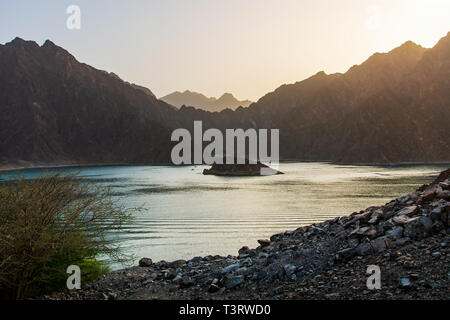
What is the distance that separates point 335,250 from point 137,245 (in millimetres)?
21114

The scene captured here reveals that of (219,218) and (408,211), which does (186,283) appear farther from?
(219,218)

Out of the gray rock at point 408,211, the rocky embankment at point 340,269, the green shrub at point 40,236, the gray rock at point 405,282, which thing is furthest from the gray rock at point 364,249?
the green shrub at point 40,236

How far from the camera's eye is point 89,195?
12.6m

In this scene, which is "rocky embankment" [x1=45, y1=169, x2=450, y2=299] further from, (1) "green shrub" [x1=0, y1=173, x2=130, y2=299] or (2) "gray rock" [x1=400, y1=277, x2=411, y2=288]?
(1) "green shrub" [x1=0, y1=173, x2=130, y2=299]

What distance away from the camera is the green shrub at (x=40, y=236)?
1012 centimetres

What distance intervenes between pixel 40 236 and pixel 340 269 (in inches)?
322

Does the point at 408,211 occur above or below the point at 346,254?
above

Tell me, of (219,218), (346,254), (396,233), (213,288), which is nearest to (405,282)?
(346,254)

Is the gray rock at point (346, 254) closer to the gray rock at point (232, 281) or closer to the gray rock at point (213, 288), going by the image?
the gray rock at point (232, 281)

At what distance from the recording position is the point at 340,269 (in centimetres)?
1064

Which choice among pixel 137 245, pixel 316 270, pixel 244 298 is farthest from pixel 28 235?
pixel 137 245

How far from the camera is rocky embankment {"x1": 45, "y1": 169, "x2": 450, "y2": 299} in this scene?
934 cm

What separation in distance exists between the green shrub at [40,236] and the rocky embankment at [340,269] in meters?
0.76
